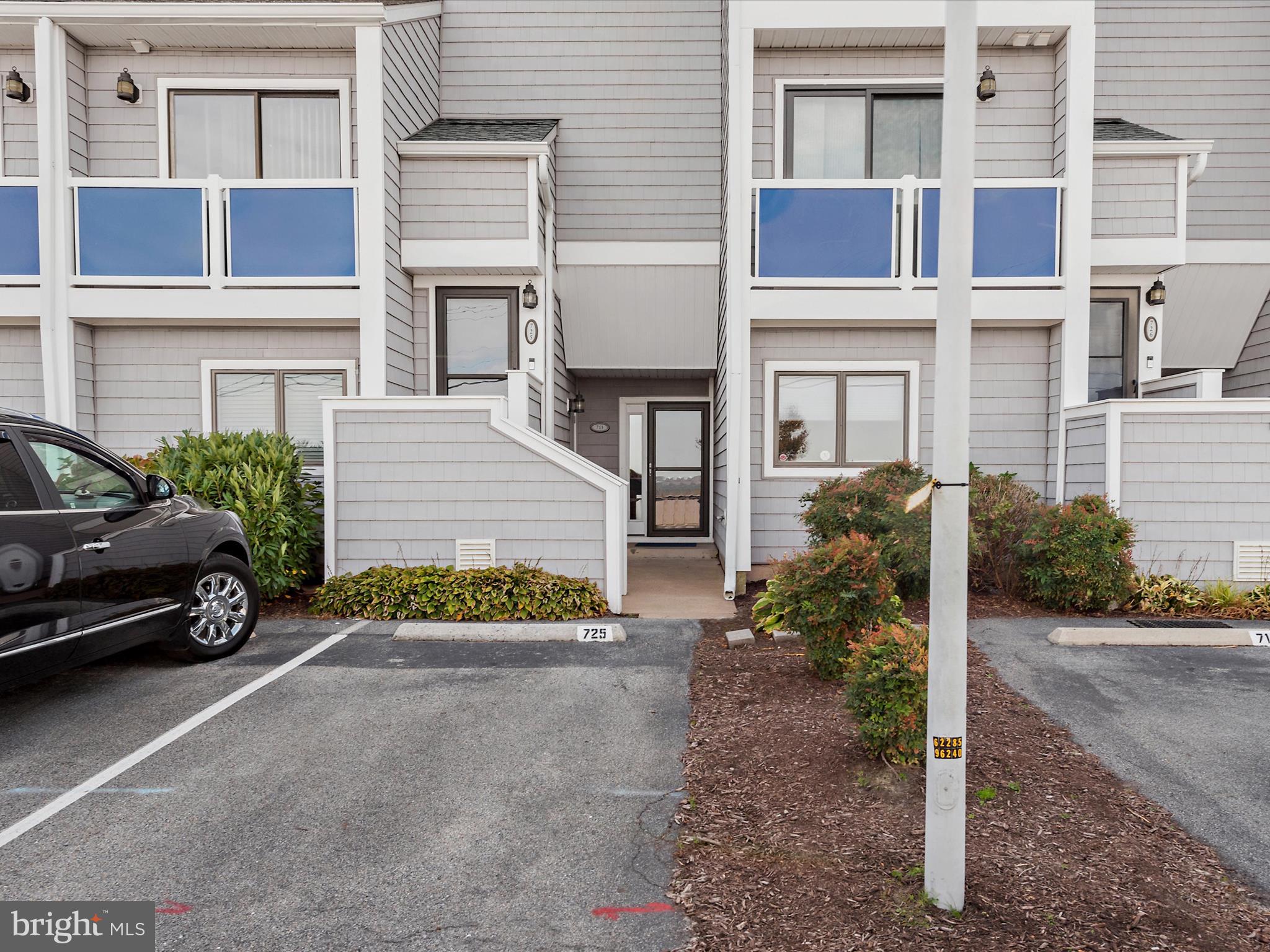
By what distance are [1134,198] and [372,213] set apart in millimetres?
8405

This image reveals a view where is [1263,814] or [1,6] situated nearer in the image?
[1263,814]

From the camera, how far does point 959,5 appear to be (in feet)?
8.12

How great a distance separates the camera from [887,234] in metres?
8.45

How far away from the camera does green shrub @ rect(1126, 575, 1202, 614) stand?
712cm

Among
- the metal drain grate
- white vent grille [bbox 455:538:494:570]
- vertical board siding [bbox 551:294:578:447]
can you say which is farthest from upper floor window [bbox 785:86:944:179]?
white vent grille [bbox 455:538:494:570]

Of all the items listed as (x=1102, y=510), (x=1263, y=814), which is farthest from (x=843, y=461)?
(x=1263, y=814)

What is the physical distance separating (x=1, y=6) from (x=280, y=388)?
4811mm

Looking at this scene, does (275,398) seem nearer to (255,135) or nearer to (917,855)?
(255,135)

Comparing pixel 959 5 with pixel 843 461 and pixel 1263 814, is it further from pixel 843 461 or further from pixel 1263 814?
pixel 843 461

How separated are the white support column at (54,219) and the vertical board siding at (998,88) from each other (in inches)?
298

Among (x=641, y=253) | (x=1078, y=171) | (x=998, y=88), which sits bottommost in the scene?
(x=641, y=253)

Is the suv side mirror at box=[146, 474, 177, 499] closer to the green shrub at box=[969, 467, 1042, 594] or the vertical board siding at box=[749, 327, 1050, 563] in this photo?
the vertical board siding at box=[749, 327, 1050, 563]

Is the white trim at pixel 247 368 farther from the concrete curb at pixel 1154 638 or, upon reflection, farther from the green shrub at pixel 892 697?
the concrete curb at pixel 1154 638

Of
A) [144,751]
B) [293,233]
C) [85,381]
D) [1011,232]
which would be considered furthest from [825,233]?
[85,381]
